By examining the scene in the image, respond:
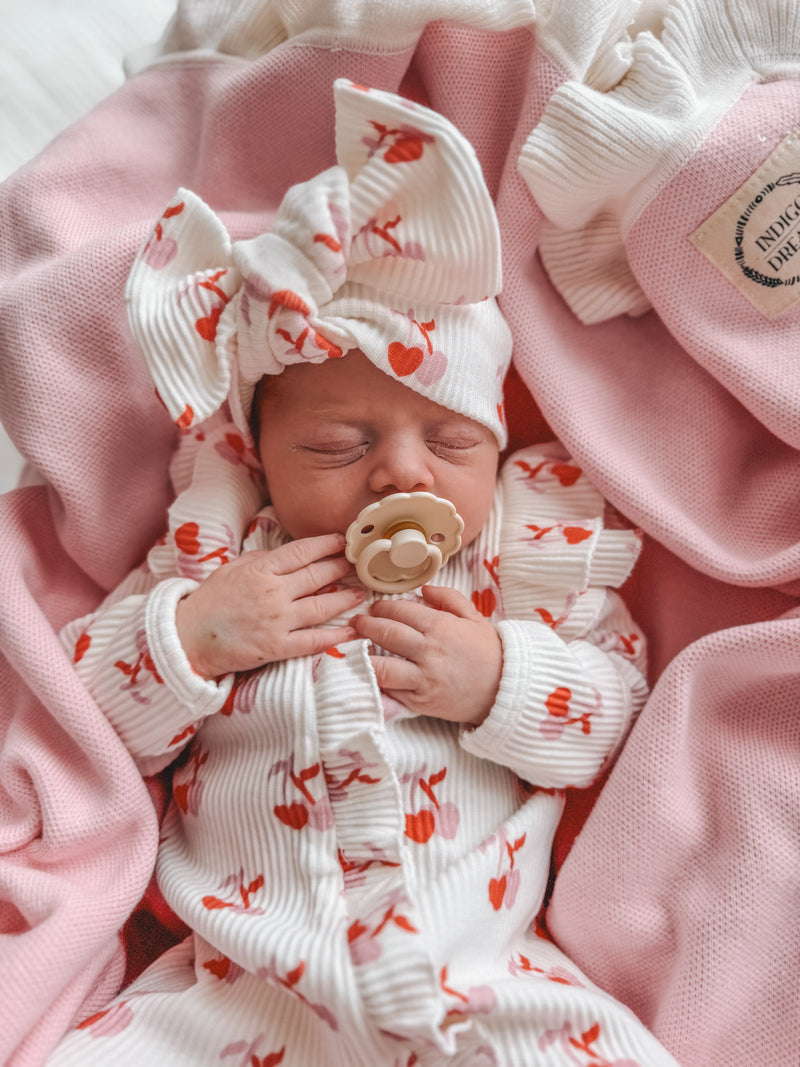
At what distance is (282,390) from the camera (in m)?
1.08

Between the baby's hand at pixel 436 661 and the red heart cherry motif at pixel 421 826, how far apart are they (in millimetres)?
113

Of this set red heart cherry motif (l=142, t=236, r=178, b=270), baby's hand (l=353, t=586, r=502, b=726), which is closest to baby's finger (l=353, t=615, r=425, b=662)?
baby's hand (l=353, t=586, r=502, b=726)

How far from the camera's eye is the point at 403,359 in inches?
40.4

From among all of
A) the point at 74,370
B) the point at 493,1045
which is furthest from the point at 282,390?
the point at 493,1045

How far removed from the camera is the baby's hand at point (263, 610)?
3.37ft

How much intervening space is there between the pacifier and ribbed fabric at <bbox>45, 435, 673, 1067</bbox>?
9 cm

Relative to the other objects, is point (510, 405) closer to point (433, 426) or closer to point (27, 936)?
point (433, 426)

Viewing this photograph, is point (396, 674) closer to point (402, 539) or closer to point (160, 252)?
point (402, 539)

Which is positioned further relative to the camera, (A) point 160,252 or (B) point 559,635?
(B) point 559,635

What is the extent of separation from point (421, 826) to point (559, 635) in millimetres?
302

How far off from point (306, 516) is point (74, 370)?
1.17 feet

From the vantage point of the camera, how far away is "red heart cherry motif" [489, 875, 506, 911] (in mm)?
1003

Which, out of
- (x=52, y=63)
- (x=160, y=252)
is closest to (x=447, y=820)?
(x=160, y=252)

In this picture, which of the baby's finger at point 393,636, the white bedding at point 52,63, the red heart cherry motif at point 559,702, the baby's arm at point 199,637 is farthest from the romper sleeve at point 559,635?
the white bedding at point 52,63
